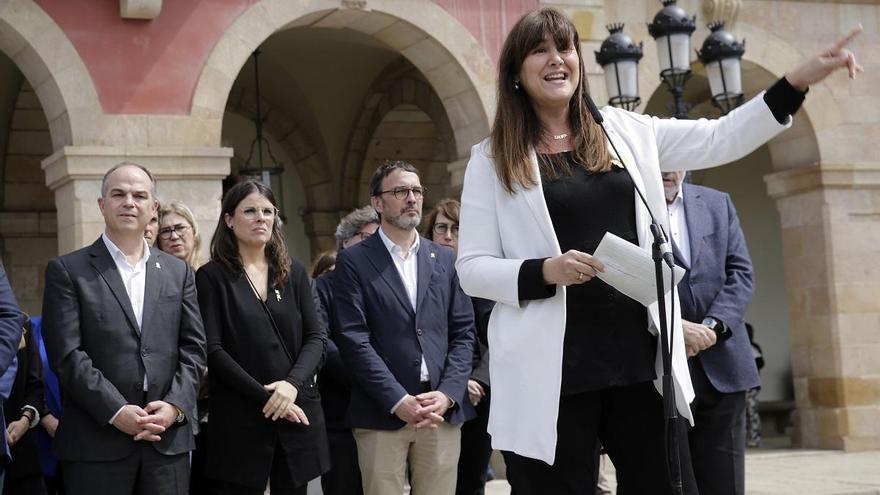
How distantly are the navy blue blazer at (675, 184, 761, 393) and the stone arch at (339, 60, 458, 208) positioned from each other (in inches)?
304

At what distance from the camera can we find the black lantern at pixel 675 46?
9.03 meters

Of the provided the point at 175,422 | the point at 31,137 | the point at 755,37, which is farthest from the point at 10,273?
the point at 175,422

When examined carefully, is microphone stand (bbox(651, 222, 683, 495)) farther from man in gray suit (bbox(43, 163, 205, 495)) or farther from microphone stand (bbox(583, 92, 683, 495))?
man in gray suit (bbox(43, 163, 205, 495))

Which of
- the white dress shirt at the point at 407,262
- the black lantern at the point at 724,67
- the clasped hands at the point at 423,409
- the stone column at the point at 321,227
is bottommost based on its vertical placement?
the clasped hands at the point at 423,409

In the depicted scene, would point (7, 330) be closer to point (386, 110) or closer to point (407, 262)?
point (407, 262)

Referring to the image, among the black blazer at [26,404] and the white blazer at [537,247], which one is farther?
the black blazer at [26,404]

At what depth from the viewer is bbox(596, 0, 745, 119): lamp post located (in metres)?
9.05

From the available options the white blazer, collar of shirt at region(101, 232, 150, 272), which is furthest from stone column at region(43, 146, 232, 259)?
the white blazer

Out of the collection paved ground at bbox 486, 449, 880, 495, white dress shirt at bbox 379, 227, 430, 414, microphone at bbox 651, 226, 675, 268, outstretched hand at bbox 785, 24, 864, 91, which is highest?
outstretched hand at bbox 785, 24, 864, 91

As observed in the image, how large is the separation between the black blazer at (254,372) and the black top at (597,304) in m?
2.36

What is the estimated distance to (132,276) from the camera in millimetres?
4934

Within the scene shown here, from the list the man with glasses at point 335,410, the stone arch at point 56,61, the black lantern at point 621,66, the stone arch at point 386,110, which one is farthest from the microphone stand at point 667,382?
the stone arch at point 386,110

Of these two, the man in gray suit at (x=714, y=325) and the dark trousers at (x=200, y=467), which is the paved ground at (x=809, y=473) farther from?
the man in gray suit at (x=714, y=325)

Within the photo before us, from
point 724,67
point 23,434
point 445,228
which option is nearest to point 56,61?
point 445,228
